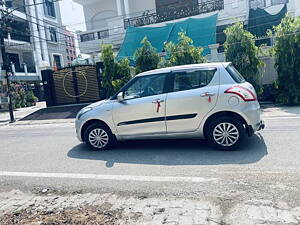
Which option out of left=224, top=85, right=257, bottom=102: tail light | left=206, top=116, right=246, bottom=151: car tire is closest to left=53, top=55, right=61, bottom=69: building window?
left=206, top=116, right=246, bottom=151: car tire

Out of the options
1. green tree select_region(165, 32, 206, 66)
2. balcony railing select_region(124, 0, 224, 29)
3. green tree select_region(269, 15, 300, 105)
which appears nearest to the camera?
green tree select_region(269, 15, 300, 105)

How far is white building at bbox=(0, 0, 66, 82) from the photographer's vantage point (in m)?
28.4

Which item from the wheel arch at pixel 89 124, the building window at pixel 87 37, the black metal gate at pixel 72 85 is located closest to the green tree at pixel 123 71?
the black metal gate at pixel 72 85

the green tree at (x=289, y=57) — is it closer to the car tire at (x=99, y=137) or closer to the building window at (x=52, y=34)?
the car tire at (x=99, y=137)

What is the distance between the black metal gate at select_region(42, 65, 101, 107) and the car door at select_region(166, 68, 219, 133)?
11156 millimetres

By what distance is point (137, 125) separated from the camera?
516cm

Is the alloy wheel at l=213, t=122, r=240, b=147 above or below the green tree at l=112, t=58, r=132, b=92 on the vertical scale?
below

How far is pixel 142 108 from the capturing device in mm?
5023

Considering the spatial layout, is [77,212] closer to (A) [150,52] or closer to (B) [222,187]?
(B) [222,187]

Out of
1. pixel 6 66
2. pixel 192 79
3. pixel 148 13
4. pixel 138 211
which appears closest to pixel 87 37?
pixel 148 13

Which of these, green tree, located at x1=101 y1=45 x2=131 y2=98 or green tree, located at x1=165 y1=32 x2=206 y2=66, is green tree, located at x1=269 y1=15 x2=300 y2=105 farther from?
green tree, located at x1=101 y1=45 x2=131 y2=98

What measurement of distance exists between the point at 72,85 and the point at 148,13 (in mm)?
10031

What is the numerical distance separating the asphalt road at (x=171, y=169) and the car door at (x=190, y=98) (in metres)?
0.61

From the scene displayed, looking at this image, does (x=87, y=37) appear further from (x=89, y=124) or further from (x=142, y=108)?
(x=142, y=108)
